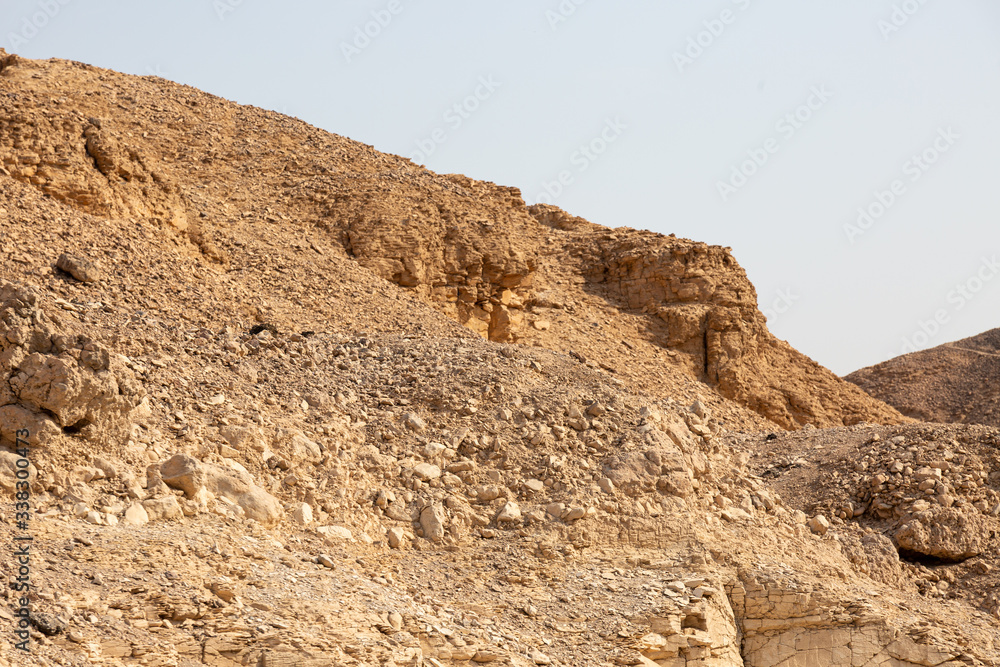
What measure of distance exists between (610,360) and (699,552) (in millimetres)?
12261

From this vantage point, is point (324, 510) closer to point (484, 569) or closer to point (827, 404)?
point (484, 569)

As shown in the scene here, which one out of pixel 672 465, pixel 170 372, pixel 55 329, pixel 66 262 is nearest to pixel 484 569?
pixel 672 465

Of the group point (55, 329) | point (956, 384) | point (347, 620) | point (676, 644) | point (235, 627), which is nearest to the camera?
point (235, 627)

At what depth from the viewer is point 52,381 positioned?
31.5 feet

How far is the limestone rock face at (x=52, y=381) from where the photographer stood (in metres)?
9.56

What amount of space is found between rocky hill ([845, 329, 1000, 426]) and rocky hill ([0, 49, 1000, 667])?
1344cm

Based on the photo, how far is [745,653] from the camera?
38.8 feet

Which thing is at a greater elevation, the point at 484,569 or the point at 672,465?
the point at 672,465

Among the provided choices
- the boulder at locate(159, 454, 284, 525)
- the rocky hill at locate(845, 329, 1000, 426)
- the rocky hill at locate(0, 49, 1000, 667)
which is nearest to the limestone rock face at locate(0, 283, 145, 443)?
the rocky hill at locate(0, 49, 1000, 667)

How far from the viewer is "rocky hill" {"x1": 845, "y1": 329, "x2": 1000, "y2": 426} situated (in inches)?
1235

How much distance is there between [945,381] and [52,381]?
29299 mm

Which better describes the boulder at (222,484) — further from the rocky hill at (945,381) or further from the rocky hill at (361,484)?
the rocky hill at (945,381)

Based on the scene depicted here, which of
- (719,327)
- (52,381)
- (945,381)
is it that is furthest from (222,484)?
(945,381)

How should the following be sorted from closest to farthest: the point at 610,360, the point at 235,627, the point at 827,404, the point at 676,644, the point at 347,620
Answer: the point at 235,627 → the point at 347,620 → the point at 676,644 → the point at 610,360 → the point at 827,404
